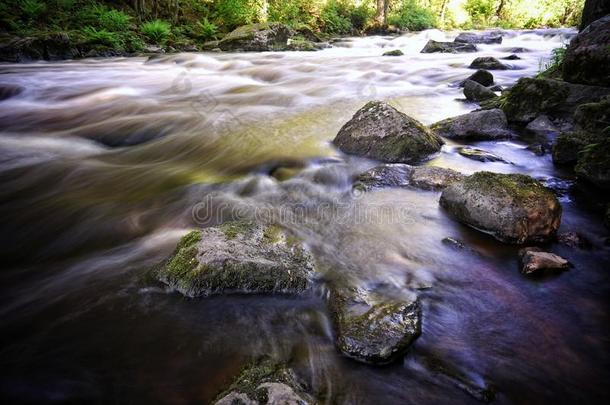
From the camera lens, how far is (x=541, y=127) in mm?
5422

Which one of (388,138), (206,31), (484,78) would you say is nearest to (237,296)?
(388,138)

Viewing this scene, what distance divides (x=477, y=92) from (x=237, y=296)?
6.88 meters

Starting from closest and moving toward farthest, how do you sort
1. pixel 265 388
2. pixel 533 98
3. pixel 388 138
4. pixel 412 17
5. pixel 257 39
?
1. pixel 265 388
2. pixel 388 138
3. pixel 533 98
4. pixel 257 39
5. pixel 412 17

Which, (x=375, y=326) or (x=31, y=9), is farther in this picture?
(x=31, y=9)

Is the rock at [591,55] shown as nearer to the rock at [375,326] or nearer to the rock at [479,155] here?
the rock at [479,155]

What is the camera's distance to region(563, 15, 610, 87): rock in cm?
500

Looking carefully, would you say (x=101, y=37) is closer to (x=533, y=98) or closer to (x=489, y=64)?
(x=489, y=64)

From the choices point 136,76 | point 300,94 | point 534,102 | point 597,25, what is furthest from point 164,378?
point 136,76

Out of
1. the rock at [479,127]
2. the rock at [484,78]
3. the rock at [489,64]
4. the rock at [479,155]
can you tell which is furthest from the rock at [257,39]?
the rock at [479,155]

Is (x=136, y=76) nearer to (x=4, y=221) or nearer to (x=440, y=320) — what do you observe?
(x=4, y=221)

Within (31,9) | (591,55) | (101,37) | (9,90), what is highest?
(31,9)

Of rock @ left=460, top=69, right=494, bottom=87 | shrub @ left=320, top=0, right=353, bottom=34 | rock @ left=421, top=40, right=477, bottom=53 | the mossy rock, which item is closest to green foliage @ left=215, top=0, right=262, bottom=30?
shrub @ left=320, top=0, right=353, bottom=34

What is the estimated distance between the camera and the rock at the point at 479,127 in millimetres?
5195

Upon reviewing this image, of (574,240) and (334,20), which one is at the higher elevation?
(334,20)
